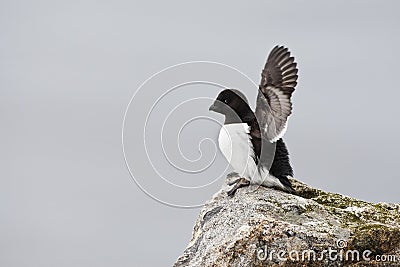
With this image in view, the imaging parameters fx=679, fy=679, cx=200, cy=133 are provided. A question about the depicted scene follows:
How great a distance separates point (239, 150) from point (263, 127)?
1.37 ft

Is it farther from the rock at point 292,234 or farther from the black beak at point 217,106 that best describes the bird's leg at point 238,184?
the black beak at point 217,106

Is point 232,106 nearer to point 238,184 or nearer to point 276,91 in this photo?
point 276,91

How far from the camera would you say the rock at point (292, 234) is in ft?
20.6

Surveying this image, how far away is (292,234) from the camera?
6391 millimetres

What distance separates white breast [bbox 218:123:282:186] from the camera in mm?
8397

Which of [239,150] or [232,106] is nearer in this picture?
[239,150]

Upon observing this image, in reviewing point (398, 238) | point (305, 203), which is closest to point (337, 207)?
point (305, 203)

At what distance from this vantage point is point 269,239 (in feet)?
20.8

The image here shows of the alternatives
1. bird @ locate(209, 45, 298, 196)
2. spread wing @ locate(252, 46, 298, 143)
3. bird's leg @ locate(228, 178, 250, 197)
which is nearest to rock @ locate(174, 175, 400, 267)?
bird's leg @ locate(228, 178, 250, 197)

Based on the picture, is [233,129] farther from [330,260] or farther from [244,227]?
[330,260]

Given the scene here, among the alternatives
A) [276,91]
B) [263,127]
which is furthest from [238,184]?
[276,91]

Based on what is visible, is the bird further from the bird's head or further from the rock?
the rock

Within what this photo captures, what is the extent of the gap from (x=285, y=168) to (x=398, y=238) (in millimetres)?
2204

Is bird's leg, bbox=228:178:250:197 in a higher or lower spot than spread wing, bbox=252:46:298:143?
lower
